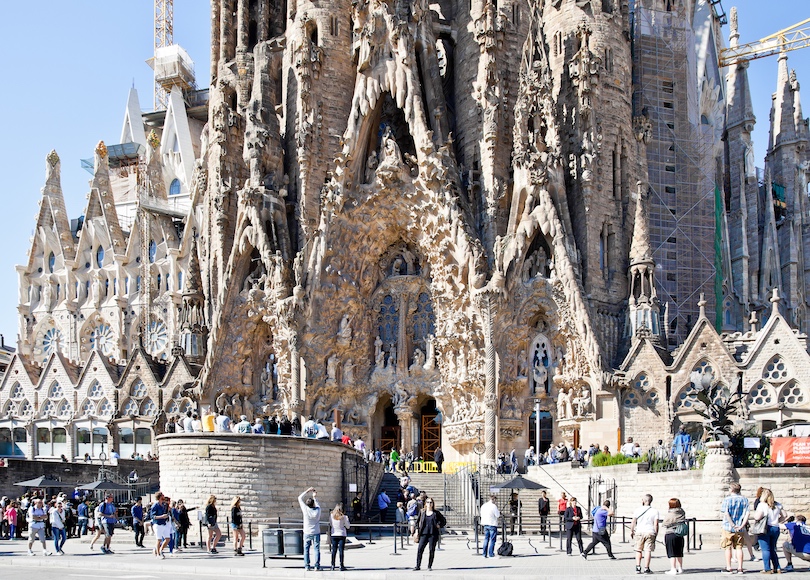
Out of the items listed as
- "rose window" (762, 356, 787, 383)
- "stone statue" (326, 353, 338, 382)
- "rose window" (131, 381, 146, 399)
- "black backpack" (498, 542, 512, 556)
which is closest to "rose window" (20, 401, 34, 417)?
"rose window" (131, 381, 146, 399)

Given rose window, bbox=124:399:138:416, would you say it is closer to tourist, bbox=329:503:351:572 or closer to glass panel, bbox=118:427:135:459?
glass panel, bbox=118:427:135:459

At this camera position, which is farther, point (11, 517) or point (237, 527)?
point (11, 517)

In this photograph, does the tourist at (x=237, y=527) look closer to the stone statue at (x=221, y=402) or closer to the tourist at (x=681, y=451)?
the tourist at (x=681, y=451)

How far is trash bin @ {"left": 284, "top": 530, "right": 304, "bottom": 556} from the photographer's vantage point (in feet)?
64.1

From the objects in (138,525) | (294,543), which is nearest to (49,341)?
(138,525)

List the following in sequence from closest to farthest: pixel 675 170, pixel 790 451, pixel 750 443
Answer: pixel 790 451 < pixel 750 443 < pixel 675 170

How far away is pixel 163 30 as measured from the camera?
78.6m

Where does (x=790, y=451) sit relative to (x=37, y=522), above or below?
above

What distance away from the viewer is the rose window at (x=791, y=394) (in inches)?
1369

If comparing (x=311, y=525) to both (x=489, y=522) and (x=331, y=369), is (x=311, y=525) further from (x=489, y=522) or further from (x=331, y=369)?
(x=331, y=369)

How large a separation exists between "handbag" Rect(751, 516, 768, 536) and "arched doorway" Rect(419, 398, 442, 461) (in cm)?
2693

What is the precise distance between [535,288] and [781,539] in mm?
19369

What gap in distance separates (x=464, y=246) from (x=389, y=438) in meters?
9.32

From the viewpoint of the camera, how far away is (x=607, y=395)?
3747cm
